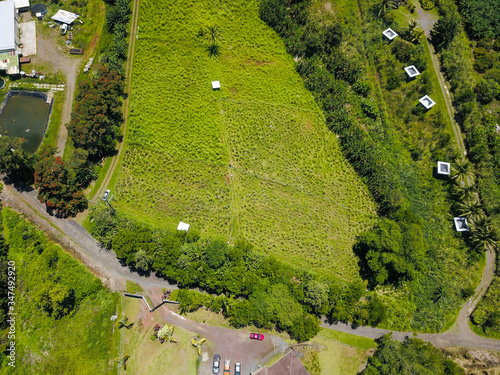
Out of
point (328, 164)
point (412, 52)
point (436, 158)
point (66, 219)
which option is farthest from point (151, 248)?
point (412, 52)

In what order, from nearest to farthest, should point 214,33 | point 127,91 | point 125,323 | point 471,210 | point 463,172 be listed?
1. point 125,323
2. point 471,210
3. point 463,172
4. point 127,91
5. point 214,33

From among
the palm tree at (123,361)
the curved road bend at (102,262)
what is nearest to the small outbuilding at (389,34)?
the curved road bend at (102,262)

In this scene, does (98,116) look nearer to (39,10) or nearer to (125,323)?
(39,10)

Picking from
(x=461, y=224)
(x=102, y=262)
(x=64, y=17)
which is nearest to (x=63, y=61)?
(x=64, y=17)

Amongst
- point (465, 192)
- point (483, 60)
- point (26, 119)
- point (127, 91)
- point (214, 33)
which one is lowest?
point (26, 119)

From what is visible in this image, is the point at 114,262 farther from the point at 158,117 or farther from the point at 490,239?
the point at 490,239

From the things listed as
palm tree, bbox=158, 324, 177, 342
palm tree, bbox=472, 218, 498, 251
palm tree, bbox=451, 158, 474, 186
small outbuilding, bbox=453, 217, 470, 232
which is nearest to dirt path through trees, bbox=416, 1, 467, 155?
palm tree, bbox=451, 158, 474, 186

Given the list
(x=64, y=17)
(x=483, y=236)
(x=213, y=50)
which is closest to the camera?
(x=483, y=236)
